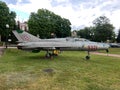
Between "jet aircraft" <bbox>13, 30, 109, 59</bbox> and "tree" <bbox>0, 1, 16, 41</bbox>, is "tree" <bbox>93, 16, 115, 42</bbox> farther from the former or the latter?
"jet aircraft" <bbox>13, 30, 109, 59</bbox>

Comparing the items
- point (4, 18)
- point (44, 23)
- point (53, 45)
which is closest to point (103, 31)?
point (44, 23)

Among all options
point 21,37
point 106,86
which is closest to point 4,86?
point 106,86

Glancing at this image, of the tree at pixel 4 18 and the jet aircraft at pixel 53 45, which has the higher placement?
the tree at pixel 4 18

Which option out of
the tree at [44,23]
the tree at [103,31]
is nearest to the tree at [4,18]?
the tree at [44,23]

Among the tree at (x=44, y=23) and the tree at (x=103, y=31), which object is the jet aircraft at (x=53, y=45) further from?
the tree at (x=103, y=31)

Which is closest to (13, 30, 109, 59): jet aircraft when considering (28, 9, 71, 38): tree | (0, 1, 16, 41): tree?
(0, 1, 16, 41): tree

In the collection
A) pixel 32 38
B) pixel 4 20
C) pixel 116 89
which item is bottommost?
pixel 116 89

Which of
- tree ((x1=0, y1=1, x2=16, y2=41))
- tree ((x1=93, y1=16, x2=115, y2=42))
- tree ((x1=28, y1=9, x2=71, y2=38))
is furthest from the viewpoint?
tree ((x1=93, y1=16, x2=115, y2=42))

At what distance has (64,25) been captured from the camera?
80062mm

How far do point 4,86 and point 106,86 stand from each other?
3865 mm

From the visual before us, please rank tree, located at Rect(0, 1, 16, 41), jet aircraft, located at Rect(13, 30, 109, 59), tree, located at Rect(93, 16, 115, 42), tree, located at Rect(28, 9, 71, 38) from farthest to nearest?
tree, located at Rect(93, 16, 115, 42) < tree, located at Rect(28, 9, 71, 38) < tree, located at Rect(0, 1, 16, 41) < jet aircraft, located at Rect(13, 30, 109, 59)

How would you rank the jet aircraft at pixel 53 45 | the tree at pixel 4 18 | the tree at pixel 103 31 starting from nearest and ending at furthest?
the jet aircraft at pixel 53 45
the tree at pixel 4 18
the tree at pixel 103 31

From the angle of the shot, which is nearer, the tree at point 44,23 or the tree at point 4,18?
the tree at point 4,18

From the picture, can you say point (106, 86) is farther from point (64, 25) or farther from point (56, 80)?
point (64, 25)
